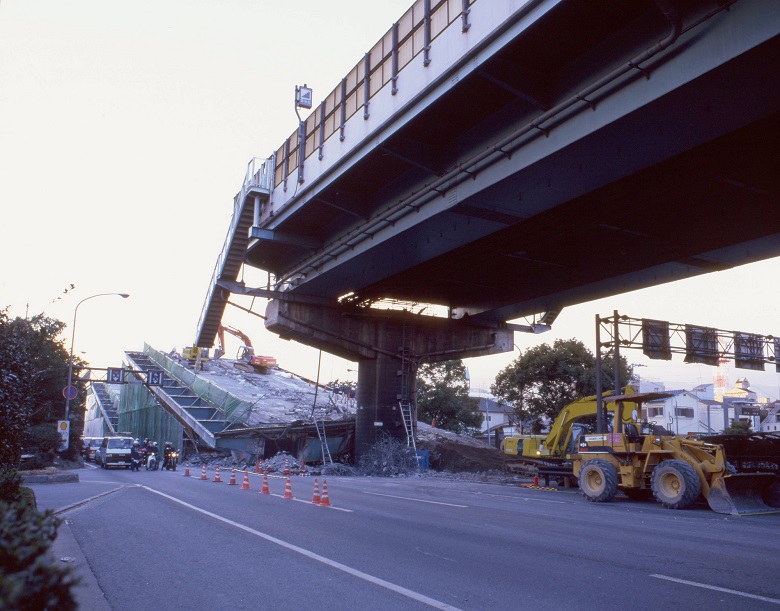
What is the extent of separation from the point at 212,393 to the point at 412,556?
138 ft

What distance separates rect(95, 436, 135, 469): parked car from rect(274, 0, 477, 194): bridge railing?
22.6 m

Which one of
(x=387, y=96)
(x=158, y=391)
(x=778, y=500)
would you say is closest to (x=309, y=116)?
(x=387, y=96)

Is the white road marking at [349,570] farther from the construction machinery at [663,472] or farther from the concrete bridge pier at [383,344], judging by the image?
the concrete bridge pier at [383,344]

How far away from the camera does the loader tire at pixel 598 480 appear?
19.2 m

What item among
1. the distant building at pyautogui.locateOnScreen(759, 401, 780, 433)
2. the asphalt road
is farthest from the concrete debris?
the distant building at pyautogui.locateOnScreen(759, 401, 780, 433)

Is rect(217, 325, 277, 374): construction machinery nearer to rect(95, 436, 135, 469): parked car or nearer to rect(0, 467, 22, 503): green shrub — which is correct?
rect(95, 436, 135, 469): parked car

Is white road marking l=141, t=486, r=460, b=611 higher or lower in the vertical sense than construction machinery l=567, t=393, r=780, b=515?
lower

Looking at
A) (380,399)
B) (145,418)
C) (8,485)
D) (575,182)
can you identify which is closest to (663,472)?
(575,182)

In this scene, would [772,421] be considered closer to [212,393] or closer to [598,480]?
[212,393]

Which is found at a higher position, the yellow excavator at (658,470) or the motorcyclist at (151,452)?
the yellow excavator at (658,470)

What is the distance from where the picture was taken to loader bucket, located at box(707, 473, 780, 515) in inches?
659

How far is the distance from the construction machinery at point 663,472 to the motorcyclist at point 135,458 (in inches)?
1084

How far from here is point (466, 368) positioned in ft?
223

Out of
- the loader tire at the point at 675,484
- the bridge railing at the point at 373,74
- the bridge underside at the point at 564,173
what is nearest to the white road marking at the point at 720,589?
the bridge underside at the point at 564,173
